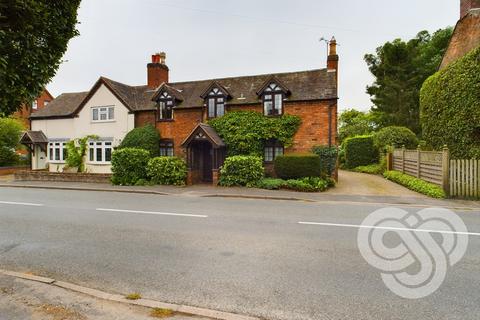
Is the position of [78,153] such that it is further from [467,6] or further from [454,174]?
[467,6]

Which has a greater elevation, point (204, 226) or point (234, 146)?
point (234, 146)

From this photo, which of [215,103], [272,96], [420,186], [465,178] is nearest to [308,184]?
[420,186]

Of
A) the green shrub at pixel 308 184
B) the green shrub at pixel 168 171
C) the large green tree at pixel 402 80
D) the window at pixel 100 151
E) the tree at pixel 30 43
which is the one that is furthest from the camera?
the large green tree at pixel 402 80

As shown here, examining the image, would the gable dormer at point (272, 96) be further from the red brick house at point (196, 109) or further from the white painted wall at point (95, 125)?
the white painted wall at point (95, 125)

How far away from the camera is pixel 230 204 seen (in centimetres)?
1152

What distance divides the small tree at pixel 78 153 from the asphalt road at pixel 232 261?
14817mm

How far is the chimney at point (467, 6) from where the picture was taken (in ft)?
60.1

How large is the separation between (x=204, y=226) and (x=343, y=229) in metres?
3.68

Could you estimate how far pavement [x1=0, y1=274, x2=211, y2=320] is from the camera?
11.2 ft

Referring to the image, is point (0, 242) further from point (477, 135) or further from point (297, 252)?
point (477, 135)

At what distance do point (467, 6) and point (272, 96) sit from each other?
555 inches

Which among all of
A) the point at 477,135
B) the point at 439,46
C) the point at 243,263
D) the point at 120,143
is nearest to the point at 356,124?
the point at 439,46

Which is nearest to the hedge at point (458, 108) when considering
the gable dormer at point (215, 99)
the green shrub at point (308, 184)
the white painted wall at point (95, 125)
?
the green shrub at point (308, 184)

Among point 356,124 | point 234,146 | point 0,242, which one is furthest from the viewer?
point 356,124
